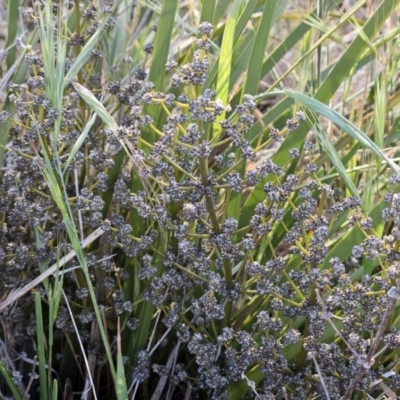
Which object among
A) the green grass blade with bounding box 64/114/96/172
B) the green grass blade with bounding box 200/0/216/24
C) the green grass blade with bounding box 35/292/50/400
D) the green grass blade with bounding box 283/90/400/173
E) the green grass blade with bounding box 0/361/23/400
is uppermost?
the green grass blade with bounding box 200/0/216/24

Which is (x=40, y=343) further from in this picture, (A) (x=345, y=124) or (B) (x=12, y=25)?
(B) (x=12, y=25)

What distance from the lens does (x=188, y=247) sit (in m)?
0.99

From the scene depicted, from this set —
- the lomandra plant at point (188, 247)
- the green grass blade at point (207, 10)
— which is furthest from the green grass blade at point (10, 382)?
the green grass blade at point (207, 10)

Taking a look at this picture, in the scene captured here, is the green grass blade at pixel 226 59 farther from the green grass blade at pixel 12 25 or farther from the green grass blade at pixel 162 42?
the green grass blade at pixel 12 25

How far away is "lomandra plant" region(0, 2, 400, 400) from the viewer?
95 centimetres

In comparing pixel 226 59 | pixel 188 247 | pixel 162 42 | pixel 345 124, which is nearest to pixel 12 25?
pixel 162 42

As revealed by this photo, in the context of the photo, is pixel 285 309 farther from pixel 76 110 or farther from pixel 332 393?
pixel 76 110

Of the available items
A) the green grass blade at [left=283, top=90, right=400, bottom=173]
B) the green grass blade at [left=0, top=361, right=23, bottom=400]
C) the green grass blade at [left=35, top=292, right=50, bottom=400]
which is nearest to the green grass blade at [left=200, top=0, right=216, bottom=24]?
the green grass blade at [left=283, top=90, right=400, bottom=173]

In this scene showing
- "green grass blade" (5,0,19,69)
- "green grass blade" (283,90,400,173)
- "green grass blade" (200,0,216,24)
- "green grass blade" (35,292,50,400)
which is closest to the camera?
"green grass blade" (283,90,400,173)

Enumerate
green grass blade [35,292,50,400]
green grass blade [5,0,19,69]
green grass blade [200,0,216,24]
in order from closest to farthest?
green grass blade [35,292,50,400] → green grass blade [200,0,216,24] → green grass blade [5,0,19,69]

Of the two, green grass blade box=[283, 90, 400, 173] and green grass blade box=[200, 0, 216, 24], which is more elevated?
green grass blade box=[200, 0, 216, 24]

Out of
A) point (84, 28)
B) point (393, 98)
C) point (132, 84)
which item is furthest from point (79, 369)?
point (393, 98)

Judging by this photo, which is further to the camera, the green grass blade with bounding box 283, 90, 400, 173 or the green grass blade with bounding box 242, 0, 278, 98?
the green grass blade with bounding box 242, 0, 278, 98

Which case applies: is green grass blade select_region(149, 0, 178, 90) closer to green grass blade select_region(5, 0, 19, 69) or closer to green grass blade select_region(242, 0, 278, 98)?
green grass blade select_region(242, 0, 278, 98)
